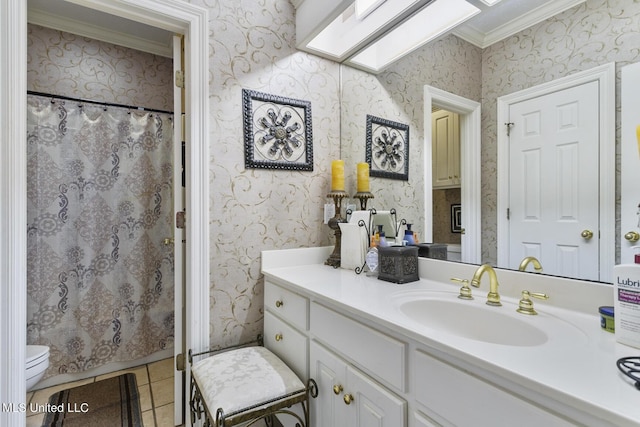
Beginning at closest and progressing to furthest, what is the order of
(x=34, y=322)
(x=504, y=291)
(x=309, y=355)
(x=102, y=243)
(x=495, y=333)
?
(x=495, y=333)
(x=504, y=291)
(x=309, y=355)
(x=34, y=322)
(x=102, y=243)

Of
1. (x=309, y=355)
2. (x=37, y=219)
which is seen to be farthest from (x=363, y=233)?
(x=37, y=219)

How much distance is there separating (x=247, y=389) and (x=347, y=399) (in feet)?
1.14

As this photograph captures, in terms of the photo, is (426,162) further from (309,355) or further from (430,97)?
(309,355)

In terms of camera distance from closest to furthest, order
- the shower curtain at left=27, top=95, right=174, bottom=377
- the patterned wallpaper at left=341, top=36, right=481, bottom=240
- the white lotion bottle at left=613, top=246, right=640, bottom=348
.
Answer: the white lotion bottle at left=613, top=246, right=640, bottom=348 → the patterned wallpaper at left=341, top=36, right=481, bottom=240 → the shower curtain at left=27, top=95, right=174, bottom=377

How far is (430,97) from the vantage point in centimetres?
132

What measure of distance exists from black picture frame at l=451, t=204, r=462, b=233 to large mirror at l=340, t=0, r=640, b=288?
0.09 ft

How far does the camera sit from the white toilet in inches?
56.3

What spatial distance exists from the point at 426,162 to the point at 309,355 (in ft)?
3.16

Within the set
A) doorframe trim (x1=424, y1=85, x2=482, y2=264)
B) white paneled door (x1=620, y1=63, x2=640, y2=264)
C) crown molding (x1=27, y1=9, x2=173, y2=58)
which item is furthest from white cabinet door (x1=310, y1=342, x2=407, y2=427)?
crown molding (x1=27, y1=9, x2=173, y2=58)

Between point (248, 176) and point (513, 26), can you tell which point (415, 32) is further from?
point (248, 176)

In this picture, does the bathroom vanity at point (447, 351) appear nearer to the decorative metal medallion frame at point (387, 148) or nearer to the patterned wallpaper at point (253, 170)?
the patterned wallpaper at point (253, 170)

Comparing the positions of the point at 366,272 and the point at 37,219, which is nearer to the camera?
the point at 366,272

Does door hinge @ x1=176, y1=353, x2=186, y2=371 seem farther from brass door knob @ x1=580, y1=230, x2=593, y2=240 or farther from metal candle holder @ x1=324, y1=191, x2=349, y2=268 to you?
brass door knob @ x1=580, y1=230, x2=593, y2=240
